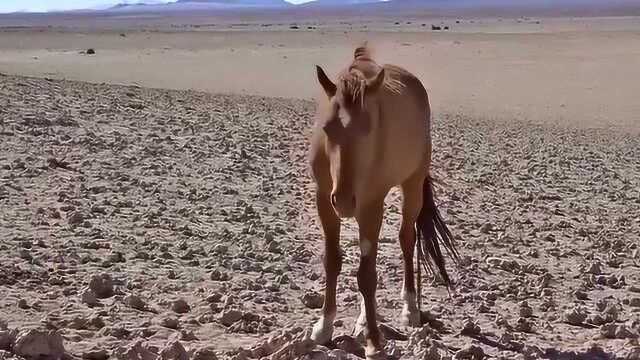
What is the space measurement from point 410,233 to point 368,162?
1343 mm

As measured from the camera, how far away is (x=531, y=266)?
6898mm

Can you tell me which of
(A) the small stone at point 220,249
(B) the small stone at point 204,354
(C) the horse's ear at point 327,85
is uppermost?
(C) the horse's ear at point 327,85

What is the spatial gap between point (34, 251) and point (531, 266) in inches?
151

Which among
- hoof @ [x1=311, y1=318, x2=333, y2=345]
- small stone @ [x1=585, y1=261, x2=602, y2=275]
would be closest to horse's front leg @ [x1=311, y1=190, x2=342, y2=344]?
hoof @ [x1=311, y1=318, x2=333, y2=345]

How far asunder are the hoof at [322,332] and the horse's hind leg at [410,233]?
0.63m

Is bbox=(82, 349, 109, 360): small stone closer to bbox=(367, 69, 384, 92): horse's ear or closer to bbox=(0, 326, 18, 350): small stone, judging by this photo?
bbox=(0, 326, 18, 350): small stone

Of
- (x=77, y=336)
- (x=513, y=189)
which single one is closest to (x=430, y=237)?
(x=77, y=336)

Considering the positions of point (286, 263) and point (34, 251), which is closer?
point (34, 251)

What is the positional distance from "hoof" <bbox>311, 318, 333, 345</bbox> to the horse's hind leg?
63 centimetres

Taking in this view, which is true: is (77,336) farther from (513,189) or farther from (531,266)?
(513,189)

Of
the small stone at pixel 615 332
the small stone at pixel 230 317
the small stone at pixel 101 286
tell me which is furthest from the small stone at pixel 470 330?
the small stone at pixel 101 286

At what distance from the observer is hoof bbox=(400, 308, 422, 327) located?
18.3 ft

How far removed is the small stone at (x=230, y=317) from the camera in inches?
211

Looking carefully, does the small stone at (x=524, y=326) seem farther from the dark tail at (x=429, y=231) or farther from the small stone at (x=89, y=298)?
the small stone at (x=89, y=298)
